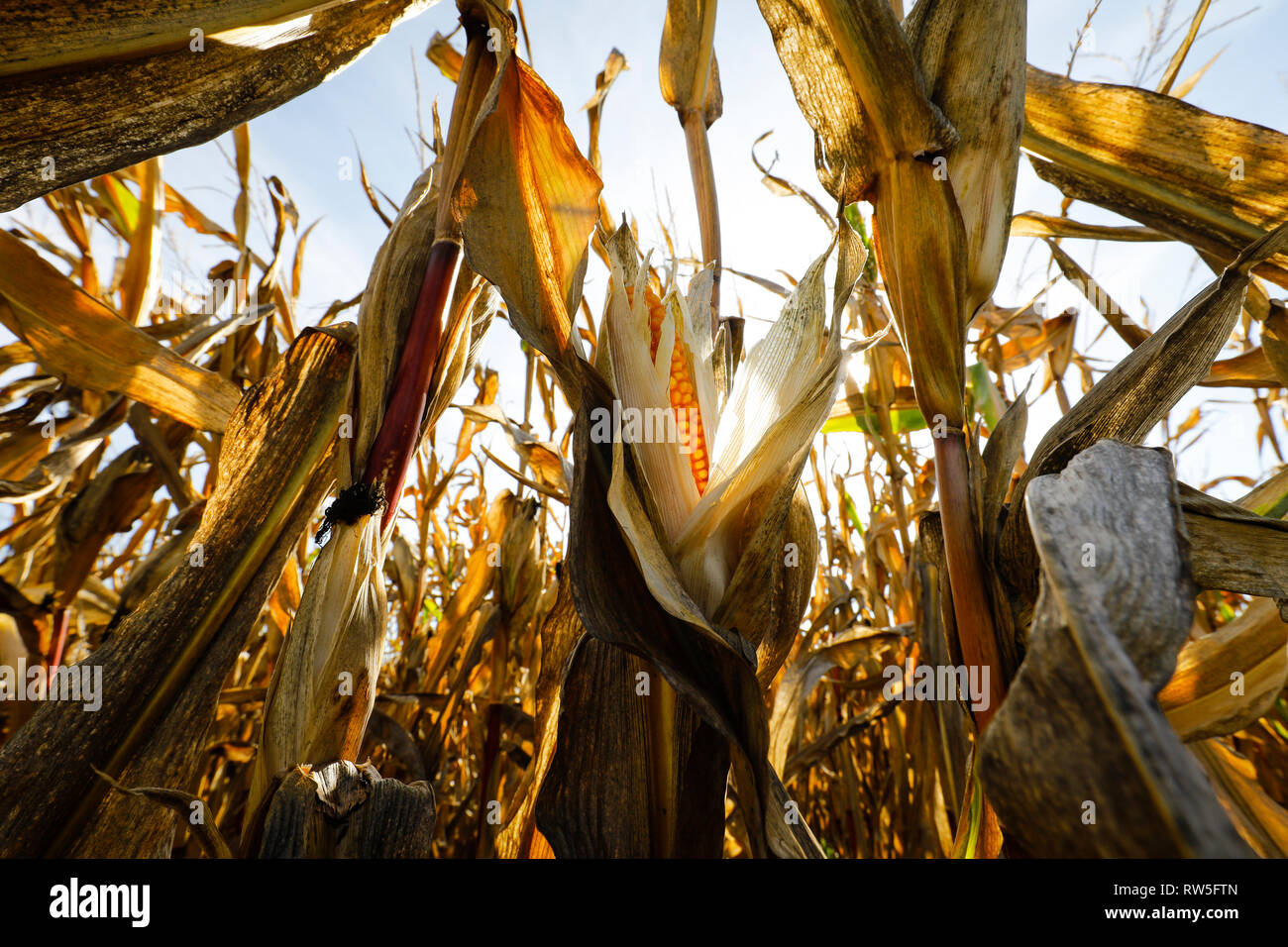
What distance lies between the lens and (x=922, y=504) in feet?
6.15

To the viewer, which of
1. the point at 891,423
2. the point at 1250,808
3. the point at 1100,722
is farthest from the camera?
the point at 891,423

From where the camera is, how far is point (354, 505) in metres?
0.54

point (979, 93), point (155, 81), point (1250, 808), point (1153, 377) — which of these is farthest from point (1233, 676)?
point (155, 81)

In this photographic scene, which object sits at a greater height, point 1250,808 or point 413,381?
point 413,381

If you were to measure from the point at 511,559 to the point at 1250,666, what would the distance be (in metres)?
1.16

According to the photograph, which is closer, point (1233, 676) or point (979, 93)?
point (979, 93)

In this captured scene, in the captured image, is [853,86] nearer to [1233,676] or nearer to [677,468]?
[677,468]

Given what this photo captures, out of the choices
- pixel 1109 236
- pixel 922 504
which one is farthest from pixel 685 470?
pixel 922 504

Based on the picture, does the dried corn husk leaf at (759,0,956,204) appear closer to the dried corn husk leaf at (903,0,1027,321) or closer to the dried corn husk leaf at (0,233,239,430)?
the dried corn husk leaf at (903,0,1027,321)

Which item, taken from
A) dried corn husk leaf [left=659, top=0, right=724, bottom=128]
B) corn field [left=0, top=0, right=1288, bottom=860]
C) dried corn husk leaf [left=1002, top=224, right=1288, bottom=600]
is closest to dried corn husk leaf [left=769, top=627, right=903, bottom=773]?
corn field [left=0, top=0, right=1288, bottom=860]

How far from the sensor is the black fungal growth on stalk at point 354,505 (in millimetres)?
→ 542

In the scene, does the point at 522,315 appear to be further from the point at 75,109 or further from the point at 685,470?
the point at 75,109

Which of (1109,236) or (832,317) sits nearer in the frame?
(832,317)

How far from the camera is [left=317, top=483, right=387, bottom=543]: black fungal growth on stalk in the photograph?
54 cm
